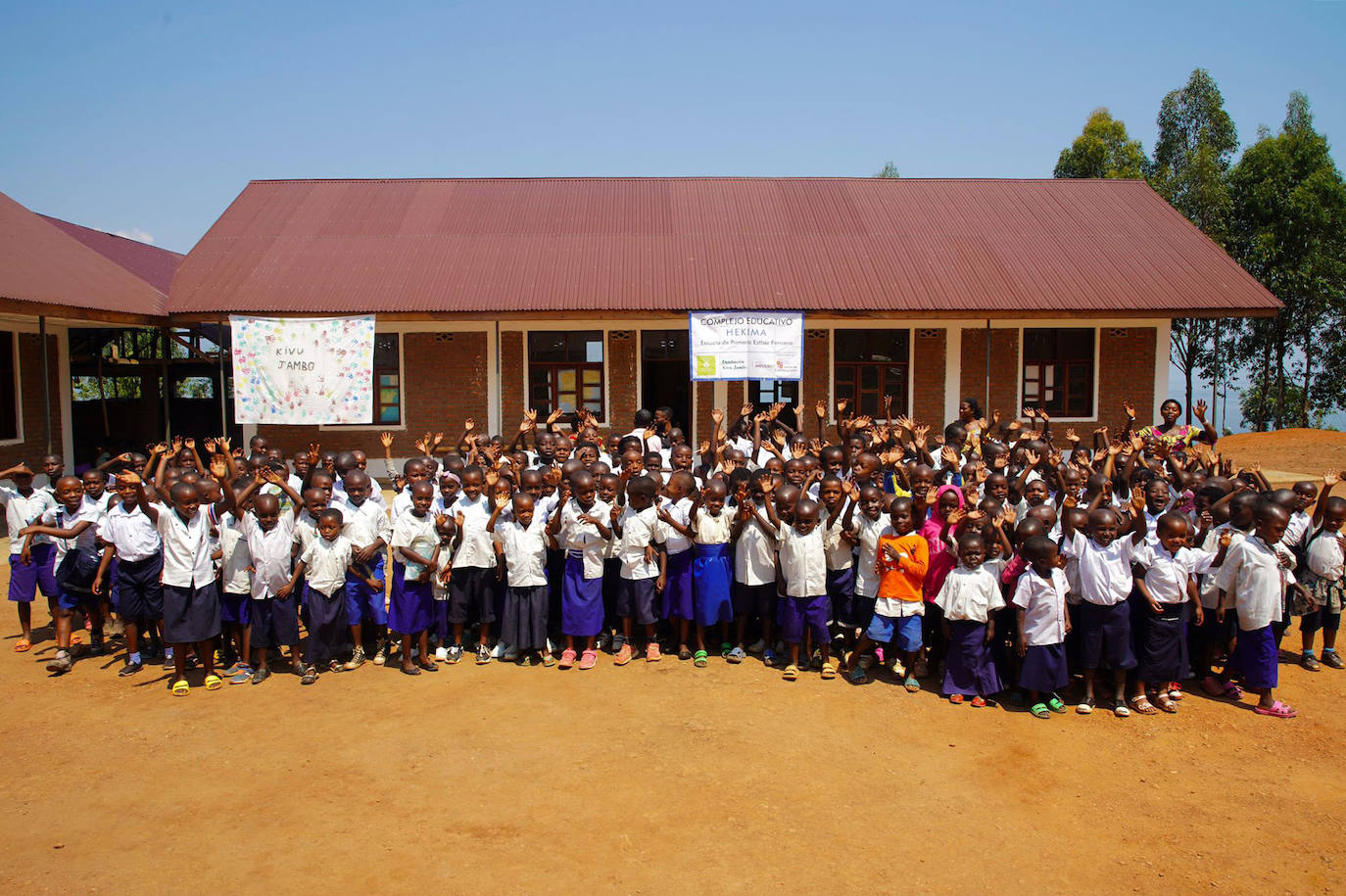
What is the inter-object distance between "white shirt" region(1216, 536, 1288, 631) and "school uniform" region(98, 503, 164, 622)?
234 inches

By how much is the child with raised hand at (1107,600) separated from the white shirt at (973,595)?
455 mm

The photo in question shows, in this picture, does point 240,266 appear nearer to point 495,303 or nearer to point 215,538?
point 495,303

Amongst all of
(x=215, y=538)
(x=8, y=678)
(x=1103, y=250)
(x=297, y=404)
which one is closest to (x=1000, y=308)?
(x=1103, y=250)

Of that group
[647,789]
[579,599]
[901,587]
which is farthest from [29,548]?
[901,587]

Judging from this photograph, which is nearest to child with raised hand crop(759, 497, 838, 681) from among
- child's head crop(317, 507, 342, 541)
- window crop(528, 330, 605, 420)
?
child's head crop(317, 507, 342, 541)

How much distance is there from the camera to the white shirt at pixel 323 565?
519cm

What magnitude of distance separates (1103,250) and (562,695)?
Result: 11.9m

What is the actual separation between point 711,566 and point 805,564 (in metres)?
0.60

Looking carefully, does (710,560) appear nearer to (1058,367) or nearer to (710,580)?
(710,580)

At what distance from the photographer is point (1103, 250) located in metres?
13.6

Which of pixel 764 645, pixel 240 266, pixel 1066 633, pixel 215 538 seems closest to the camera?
pixel 1066 633

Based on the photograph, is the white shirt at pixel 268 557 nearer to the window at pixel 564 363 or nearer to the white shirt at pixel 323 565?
the white shirt at pixel 323 565

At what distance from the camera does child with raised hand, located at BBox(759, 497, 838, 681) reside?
16.9 ft

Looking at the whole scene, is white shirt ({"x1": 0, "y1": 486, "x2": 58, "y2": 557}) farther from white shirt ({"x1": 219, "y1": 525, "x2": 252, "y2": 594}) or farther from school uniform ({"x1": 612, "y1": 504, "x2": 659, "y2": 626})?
school uniform ({"x1": 612, "y1": 504, "x2": 659, "y2": 626})
